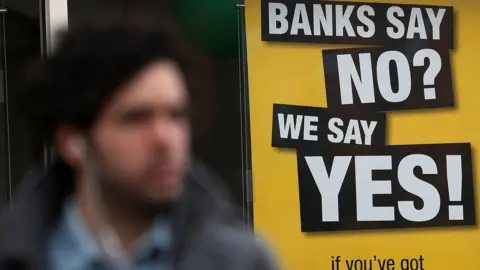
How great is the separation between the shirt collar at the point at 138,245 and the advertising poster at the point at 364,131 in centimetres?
368

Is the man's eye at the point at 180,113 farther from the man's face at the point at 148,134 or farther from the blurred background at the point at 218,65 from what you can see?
the blurred background at the point at 218,65

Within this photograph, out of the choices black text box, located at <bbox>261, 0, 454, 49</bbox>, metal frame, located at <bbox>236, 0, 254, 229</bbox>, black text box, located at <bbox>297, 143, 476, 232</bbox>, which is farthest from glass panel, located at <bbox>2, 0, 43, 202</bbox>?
black text box, located at <bbox>297, 143, 476, 232</bbox>

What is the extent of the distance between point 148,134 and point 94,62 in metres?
0.15

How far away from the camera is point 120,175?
1.29 m

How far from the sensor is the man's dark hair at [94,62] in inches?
50.3

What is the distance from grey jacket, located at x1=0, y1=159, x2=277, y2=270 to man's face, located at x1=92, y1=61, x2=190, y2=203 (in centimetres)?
9

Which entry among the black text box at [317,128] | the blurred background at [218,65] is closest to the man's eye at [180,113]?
the blurred background at [218,65]

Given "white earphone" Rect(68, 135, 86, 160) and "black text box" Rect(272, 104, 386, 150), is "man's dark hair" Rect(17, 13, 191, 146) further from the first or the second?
"black text box" Rect(272, 104, 386, 150)

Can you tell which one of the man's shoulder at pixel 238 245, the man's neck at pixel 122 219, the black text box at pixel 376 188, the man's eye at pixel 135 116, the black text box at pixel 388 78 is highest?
the black text box at pixel 388 78

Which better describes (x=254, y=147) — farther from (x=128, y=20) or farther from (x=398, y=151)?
(x=128, y=20)

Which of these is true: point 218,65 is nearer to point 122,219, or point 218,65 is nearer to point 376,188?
point 376,188

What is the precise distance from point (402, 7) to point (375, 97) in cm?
63

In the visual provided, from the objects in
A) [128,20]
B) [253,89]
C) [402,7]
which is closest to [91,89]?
[128,20]

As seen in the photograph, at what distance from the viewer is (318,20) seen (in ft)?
16.7
